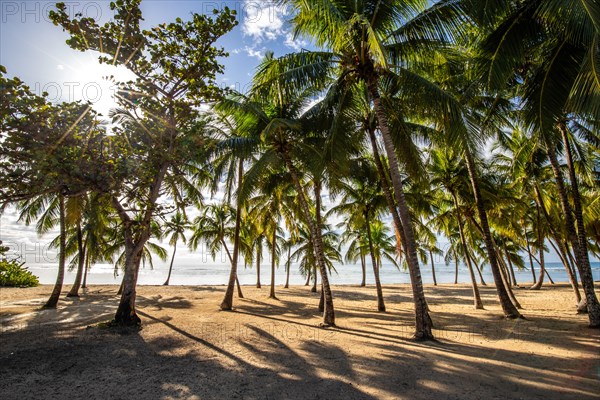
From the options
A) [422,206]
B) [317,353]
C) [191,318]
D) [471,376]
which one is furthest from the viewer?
[422,206]

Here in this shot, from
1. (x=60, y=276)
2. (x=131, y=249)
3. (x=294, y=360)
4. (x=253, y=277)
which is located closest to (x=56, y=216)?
(x=60, y=276)

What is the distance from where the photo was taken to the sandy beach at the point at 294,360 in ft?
15.3

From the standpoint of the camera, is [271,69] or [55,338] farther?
[271,69]

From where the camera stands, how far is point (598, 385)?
181 inches

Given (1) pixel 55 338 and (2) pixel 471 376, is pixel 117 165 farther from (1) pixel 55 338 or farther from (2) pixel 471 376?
(2) pixel 471 376

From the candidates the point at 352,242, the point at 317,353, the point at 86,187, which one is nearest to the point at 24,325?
the point at 86,187

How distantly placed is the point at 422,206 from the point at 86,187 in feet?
52.2

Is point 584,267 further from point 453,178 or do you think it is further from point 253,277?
point 253,277

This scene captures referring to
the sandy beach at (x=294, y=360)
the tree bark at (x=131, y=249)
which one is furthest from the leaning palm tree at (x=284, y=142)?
the tree bark at (x=131, y=249)

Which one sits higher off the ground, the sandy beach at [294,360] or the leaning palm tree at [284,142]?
the leaning palm tree at [284,142]

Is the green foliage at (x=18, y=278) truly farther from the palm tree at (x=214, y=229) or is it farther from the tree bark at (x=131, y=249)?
the tree bark at (x=131, y=249)

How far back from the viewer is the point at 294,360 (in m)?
6.15

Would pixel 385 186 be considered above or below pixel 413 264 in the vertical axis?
above

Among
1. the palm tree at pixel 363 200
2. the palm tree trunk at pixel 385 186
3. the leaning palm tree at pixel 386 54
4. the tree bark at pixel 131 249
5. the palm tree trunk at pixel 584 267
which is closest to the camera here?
the leaning palm tree at pixel 386 54
